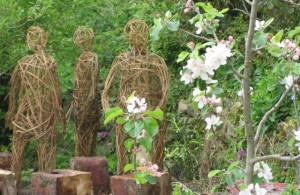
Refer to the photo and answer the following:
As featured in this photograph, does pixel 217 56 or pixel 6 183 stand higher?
pixel 217 56

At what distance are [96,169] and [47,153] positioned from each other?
0.62m

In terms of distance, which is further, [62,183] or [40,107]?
[40,107]

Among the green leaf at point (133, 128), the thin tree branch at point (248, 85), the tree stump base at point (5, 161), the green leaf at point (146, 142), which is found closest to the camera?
the thin tree branch at point (248, 85)

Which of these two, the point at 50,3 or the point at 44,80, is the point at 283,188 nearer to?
the point at 44,80

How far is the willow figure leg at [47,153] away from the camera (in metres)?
5.03

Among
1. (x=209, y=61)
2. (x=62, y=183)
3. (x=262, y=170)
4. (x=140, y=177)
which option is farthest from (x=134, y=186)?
(x=209, y=61)

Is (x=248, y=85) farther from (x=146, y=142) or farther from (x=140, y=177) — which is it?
(x=140, y=177)

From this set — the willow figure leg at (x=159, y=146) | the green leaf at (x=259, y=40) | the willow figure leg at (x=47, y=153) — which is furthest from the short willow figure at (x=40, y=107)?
the green leaf at (x=259, y=40)

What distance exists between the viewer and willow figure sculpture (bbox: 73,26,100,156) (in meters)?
5.65

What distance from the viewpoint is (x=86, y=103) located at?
5.65m

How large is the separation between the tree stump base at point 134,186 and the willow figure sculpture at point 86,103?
978 millimetres

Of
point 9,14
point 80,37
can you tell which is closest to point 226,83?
point 80,37

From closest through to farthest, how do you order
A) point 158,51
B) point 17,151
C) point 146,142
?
point 146,142, point 17,151, point 158,51

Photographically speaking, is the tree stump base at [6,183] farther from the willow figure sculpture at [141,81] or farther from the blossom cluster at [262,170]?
the blossom cluster at [262,170]
